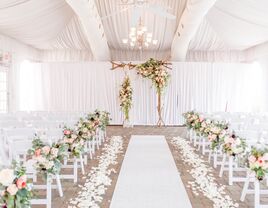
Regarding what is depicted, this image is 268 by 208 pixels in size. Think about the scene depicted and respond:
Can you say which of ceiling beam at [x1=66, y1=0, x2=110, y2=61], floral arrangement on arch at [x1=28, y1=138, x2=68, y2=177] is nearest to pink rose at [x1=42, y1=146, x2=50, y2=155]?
floral arrangement on arch at [x1=28, y1=138, x2=68, y2=177]

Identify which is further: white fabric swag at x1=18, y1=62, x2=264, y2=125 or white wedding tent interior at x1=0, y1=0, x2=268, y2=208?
white fabric swag at x1=18, y1=62, x2=264, y2=125

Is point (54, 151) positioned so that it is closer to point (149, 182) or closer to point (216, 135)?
point (149, 182)

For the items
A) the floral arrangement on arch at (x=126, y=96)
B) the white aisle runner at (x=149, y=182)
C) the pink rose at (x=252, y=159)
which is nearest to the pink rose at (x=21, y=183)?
the white aisle runner at (x=149, y=182)

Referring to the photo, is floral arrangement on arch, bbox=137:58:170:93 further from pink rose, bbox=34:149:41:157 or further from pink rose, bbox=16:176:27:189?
pink rose, bbox=16:176:27:189

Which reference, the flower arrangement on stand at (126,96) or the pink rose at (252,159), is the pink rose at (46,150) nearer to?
the pink rose at (252,159)

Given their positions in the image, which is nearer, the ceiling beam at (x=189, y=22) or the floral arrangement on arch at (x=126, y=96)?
the ceiling beam at (x=189, y=22)

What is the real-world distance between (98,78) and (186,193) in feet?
34.2

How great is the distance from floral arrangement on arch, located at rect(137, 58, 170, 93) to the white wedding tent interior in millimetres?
45

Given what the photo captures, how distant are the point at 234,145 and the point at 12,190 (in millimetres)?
3590

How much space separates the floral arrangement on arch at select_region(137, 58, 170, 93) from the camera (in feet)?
45.5

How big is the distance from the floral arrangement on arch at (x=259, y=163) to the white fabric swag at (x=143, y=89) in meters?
10.5

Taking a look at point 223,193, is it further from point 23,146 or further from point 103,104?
point 103,104

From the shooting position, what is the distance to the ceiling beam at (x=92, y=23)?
927 cm

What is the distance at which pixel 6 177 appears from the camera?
8.69ft
